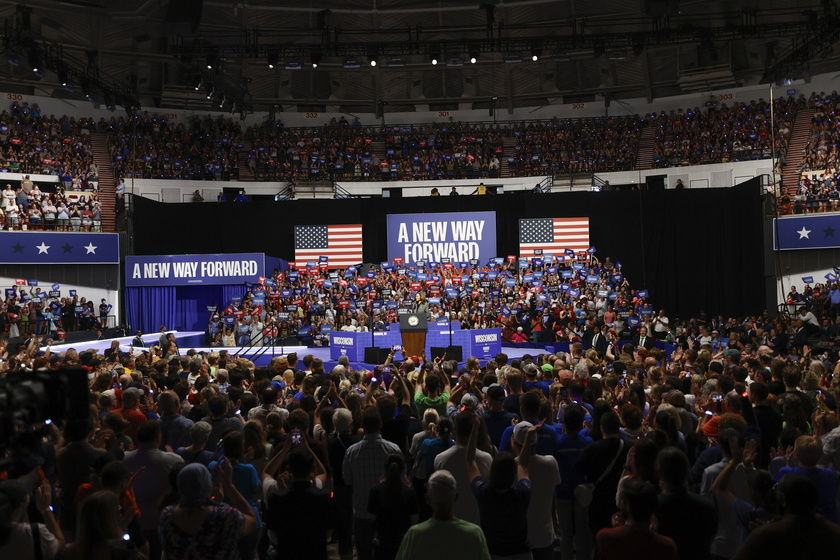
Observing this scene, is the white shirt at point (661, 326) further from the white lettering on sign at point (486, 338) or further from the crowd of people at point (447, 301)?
the white lettering on sign at point (486, 338)

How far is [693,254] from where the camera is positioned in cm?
3073

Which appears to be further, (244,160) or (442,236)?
(244,160)

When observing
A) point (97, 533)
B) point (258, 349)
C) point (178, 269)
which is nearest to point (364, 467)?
point (97, 533)

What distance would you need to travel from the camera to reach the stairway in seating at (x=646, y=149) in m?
37.2

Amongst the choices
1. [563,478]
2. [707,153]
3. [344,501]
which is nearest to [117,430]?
[344,501]

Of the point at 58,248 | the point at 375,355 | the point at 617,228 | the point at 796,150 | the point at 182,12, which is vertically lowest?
the point at 375,355

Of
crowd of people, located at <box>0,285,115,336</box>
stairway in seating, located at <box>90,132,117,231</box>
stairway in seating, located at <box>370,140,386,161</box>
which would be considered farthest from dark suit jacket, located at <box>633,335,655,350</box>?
stairway in seating, located at <box>90,132,117,231</box>

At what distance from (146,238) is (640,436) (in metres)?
29.2

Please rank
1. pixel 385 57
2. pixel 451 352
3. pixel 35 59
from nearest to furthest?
pixel 451 352
pixel 35 59
pixel 385 57

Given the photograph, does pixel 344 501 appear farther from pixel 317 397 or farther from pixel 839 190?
pixel 839 190

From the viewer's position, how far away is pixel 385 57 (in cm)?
3844

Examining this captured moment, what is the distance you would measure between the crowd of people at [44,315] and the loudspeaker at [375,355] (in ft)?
34.3

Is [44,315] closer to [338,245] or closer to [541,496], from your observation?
[338,245]

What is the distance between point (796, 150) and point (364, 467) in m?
33.5
